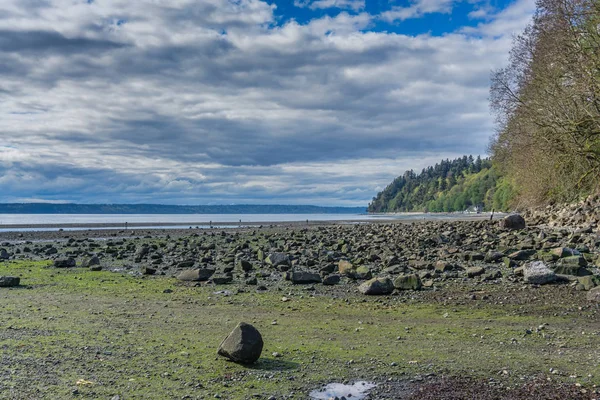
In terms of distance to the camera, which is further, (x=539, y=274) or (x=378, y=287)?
(x=539, y=274)

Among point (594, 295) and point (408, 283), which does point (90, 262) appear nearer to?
point (408, 283)

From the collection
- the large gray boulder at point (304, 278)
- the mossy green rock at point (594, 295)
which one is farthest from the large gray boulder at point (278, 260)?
the mossy green rock at point (594, 295)

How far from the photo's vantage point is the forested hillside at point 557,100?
2684 centimetres

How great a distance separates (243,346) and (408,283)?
731cm

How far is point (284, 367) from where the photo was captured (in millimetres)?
7449

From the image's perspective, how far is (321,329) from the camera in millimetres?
9867

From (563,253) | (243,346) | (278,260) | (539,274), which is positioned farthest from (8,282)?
(563,253)

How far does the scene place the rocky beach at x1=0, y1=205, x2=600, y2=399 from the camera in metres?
6.70

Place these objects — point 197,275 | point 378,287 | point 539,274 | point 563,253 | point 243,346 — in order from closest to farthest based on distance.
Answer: point 243,346
point 378,287
point 539,274
point 197,275
point 563,253

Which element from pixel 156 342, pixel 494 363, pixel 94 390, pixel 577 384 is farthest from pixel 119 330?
pixel 577 384

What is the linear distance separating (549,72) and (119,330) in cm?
2838

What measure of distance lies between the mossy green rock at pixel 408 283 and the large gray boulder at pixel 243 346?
23.0 ft

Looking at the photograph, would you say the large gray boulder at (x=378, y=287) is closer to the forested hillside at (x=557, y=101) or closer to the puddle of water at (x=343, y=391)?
the puddle of water at (x=343, y=391)

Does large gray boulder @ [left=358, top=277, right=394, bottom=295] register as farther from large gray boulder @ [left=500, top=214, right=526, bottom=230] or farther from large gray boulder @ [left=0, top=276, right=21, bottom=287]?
large gray boulder @ [left=500, top=214, right=526, bottom=230]
